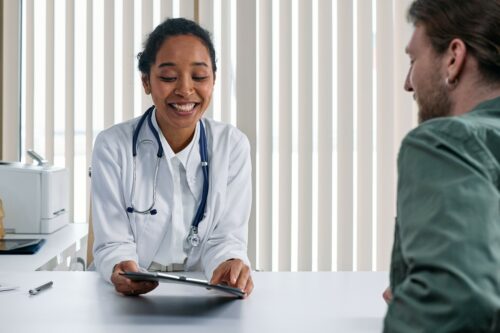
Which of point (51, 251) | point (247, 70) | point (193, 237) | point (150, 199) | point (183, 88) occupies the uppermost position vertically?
point (247, 70)

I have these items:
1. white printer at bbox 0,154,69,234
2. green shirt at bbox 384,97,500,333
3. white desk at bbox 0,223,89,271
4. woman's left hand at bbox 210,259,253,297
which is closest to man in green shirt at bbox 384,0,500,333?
Answer: green shirt at bbox 384,97,500,333

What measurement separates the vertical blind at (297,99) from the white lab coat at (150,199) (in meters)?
1.46

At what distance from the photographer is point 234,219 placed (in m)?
2.11

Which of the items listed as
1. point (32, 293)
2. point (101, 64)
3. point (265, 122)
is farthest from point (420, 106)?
point (101, 64)

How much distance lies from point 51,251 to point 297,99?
1.65m

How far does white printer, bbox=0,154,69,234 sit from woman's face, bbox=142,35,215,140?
3.73 ft

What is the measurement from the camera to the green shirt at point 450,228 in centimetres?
74

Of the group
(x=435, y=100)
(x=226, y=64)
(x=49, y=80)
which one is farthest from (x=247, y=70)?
(x=435, y=100)

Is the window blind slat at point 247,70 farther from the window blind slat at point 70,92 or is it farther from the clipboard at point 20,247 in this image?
the clipboard at point 20,247

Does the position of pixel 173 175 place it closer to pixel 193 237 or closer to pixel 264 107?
pixel 193 237

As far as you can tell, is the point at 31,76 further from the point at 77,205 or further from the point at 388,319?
the point at 388,319

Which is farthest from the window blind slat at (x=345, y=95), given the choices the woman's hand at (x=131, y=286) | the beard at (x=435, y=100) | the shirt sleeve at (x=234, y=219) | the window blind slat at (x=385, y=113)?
the beard at (x=435, y=100)

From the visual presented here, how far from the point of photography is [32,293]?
5.27ft

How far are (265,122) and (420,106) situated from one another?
2.52 m
